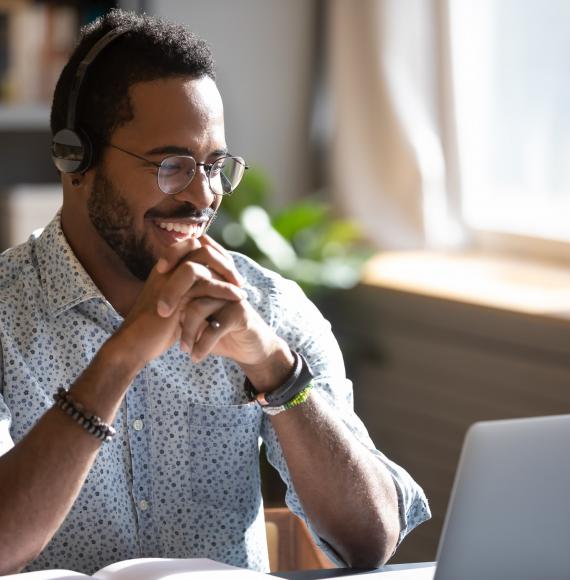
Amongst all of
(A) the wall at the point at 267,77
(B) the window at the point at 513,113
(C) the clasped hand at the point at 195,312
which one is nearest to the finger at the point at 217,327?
(C) the clasped hand at the point at 195,312

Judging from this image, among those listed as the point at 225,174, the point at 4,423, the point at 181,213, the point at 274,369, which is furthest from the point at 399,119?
the point at 4,423

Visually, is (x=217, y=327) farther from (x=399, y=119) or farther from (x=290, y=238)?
(x=399, y=119)

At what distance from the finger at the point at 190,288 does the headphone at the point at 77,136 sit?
0.29 metres

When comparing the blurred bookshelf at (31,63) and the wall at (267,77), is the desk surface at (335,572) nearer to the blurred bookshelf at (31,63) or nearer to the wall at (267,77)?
the blurred bookshelf at (31,63)

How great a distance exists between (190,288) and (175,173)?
23cm

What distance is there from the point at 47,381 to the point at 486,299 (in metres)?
1.49

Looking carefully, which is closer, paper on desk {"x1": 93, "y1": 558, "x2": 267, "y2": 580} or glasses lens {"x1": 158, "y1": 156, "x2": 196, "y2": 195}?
paper on desk {"x1": 93, "y1": 558, "x2": 267, "y2": 580}

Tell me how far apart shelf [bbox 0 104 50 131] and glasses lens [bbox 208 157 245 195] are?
5.77ft

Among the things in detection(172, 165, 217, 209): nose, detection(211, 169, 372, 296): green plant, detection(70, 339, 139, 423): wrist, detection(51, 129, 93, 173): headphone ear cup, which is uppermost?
detection(51, 129, 93, 173): headphone ear cup

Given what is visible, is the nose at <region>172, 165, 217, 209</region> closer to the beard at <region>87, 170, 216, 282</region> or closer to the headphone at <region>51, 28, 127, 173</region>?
the beard at <region>87, 170, 216, 282</region>

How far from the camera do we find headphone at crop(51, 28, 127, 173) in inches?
Result: 60.1

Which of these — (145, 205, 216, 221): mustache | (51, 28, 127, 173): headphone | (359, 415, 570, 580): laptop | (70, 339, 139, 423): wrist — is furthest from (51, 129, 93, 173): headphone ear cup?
(359, 415, 570, 580): laptop

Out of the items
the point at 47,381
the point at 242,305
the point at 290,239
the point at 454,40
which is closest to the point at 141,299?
the point at 242,305

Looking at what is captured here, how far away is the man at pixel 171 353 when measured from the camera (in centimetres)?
143
